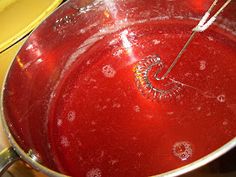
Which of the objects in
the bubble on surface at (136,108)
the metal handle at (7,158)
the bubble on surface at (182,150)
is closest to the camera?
the metal handle at (7,158)

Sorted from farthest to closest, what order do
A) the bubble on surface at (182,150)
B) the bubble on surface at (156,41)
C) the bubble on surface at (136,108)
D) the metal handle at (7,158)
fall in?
the bubble on surface at (156,41)
the bubble on surface at (136,108)
the bubble on surface at (182,150)
the metal handle at (7,158)

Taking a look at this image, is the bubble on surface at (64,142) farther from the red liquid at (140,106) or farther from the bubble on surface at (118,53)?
the bubble on surface at (118,53)

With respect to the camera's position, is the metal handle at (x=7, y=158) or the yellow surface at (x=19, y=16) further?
the yellow surface at (x=19, y=16)

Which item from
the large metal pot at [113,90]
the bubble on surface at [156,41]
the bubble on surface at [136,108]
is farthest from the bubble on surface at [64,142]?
the bubble on surface at [156,41]

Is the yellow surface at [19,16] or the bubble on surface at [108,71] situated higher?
the yellow surface at [19,16]

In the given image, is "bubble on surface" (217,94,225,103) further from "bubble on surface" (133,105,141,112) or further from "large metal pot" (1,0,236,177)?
"bubble on surface" (133,105,141,112)

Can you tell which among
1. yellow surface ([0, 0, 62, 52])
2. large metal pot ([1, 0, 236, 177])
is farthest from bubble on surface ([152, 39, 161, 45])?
yellow surface ([0, 0, 62, 52])

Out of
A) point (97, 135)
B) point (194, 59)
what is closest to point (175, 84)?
point (194, 59)
